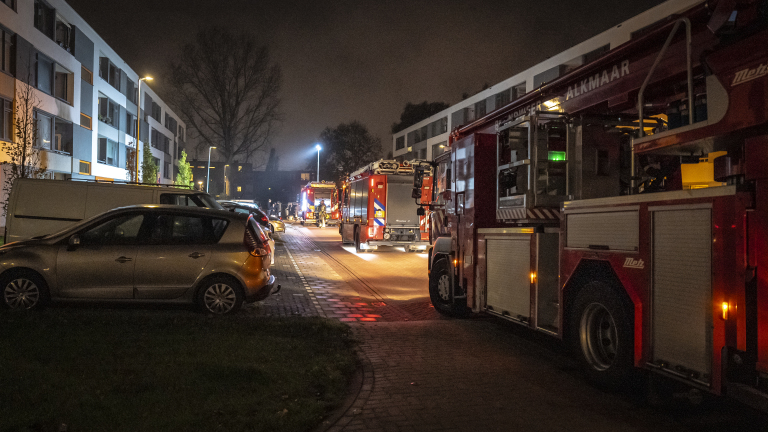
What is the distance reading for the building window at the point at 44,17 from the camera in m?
28.0

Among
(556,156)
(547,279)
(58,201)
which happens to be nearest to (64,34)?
(58,201)

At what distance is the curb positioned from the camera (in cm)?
458

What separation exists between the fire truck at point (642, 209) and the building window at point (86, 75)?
1263 inches

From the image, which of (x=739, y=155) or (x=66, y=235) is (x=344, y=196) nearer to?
(x=66, y=235)

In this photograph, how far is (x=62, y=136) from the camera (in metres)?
31.8

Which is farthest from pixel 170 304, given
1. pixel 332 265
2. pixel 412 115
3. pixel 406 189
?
pixel 412 115

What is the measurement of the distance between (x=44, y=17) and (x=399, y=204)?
20796mm

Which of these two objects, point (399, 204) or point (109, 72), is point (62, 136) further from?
point (399, 204)

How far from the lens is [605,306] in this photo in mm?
5250

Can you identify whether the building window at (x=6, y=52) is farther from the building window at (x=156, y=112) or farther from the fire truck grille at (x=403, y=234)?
the building window at (x=156, y=112)

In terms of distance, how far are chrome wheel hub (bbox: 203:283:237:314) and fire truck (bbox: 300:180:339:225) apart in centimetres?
3475

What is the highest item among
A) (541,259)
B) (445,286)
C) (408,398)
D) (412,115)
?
(412,115)

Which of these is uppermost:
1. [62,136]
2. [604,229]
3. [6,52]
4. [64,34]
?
[64,34]

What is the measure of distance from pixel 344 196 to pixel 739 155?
23654 millimetres
